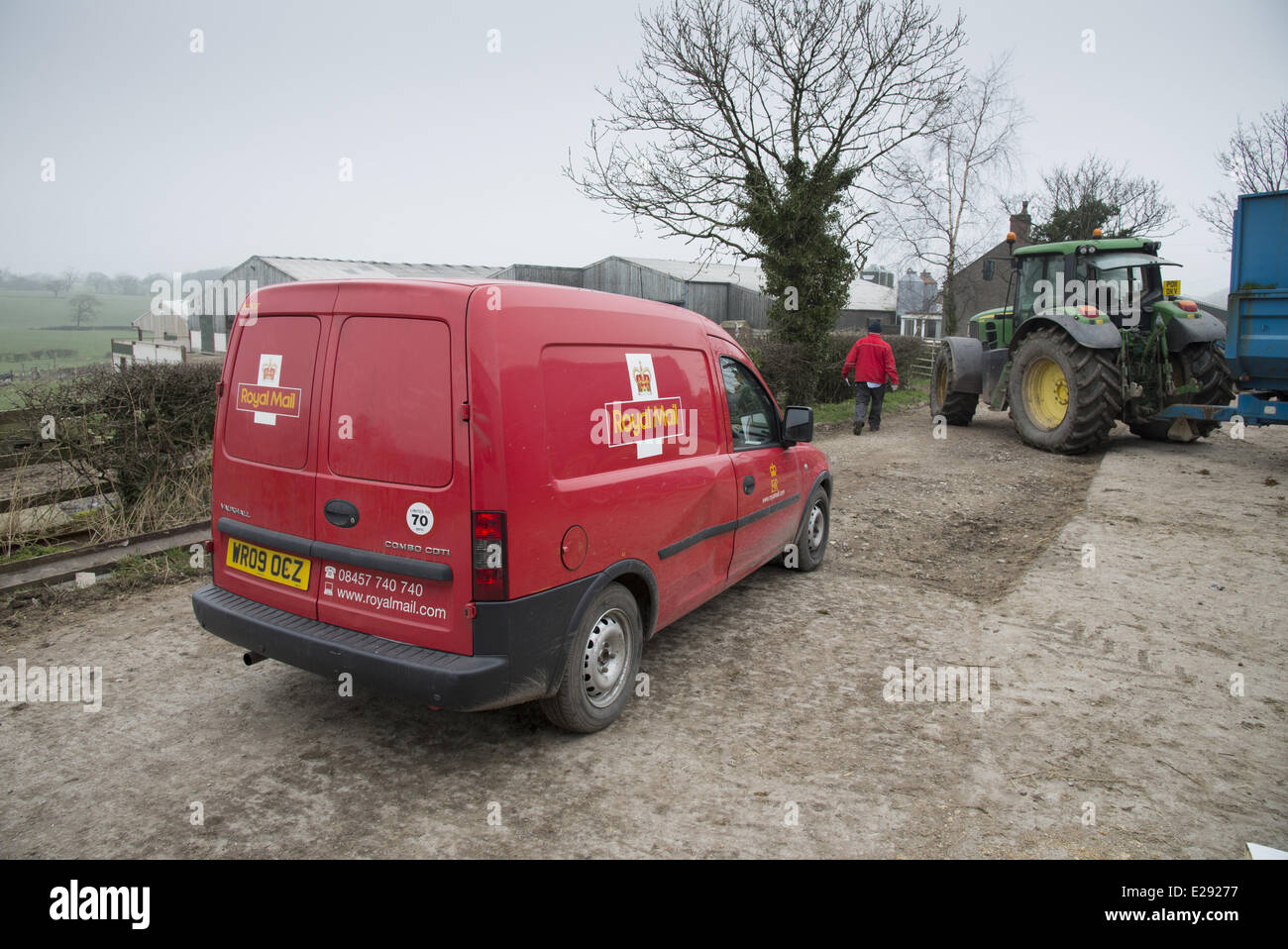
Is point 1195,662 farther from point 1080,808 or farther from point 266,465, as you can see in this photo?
point 266,465

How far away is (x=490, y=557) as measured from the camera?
304 centimetres

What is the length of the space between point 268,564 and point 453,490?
1171 mm

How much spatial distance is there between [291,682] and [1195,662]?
504 centimetres

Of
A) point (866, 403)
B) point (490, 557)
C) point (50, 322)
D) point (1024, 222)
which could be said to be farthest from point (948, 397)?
point (1024, 222)

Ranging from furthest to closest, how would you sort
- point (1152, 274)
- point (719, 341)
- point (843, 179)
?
point (843, 179) → point (1152, 274) → point (719, 341)

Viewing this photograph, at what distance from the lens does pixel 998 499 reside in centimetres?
876

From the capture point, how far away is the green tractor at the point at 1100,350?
34.0 feet

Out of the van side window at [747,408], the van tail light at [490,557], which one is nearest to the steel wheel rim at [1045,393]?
the van side window at [747,408]

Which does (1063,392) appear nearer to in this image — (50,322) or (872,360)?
(872,360)

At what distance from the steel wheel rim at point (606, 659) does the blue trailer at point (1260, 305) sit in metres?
9.36

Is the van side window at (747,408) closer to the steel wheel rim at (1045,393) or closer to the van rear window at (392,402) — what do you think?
the van rear window at (392,402)

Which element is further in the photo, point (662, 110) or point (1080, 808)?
point (662, 110)
